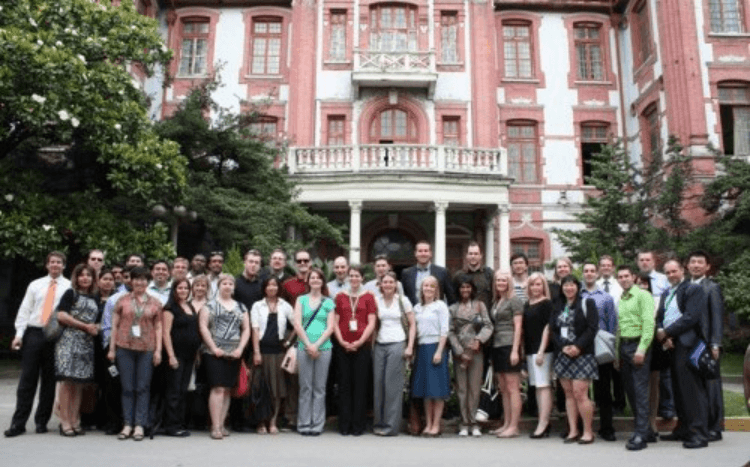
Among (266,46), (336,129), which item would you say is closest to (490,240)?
(336,129)

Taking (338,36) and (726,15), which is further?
(338,36)

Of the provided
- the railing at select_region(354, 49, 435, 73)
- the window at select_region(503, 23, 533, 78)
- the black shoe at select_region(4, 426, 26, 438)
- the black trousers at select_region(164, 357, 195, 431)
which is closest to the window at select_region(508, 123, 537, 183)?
the window at select_region(503, 23, 533, 78)

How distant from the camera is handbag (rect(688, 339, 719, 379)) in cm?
661

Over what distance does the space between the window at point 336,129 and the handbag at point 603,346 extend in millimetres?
16472

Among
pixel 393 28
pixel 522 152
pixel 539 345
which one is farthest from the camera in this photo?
pixel 522 152

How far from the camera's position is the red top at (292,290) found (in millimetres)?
8008

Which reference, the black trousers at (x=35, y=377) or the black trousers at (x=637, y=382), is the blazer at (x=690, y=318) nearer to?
the black trousers at (x=637, y=382)

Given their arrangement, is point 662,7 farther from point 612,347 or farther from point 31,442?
point 31,442

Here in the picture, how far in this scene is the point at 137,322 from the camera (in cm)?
677

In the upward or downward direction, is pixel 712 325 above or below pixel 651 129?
below

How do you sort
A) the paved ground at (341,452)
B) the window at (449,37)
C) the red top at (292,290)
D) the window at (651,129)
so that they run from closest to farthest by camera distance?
the paved ground at (341,452) → the red top at (292,290) → the window at (651,129) → the window at (449,37)

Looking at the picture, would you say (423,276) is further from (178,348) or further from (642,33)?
(642,33)

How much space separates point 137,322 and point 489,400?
4.11m

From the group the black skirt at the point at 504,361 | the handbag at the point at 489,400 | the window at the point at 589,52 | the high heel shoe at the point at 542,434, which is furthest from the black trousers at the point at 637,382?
A: the window at the point at 589,52
